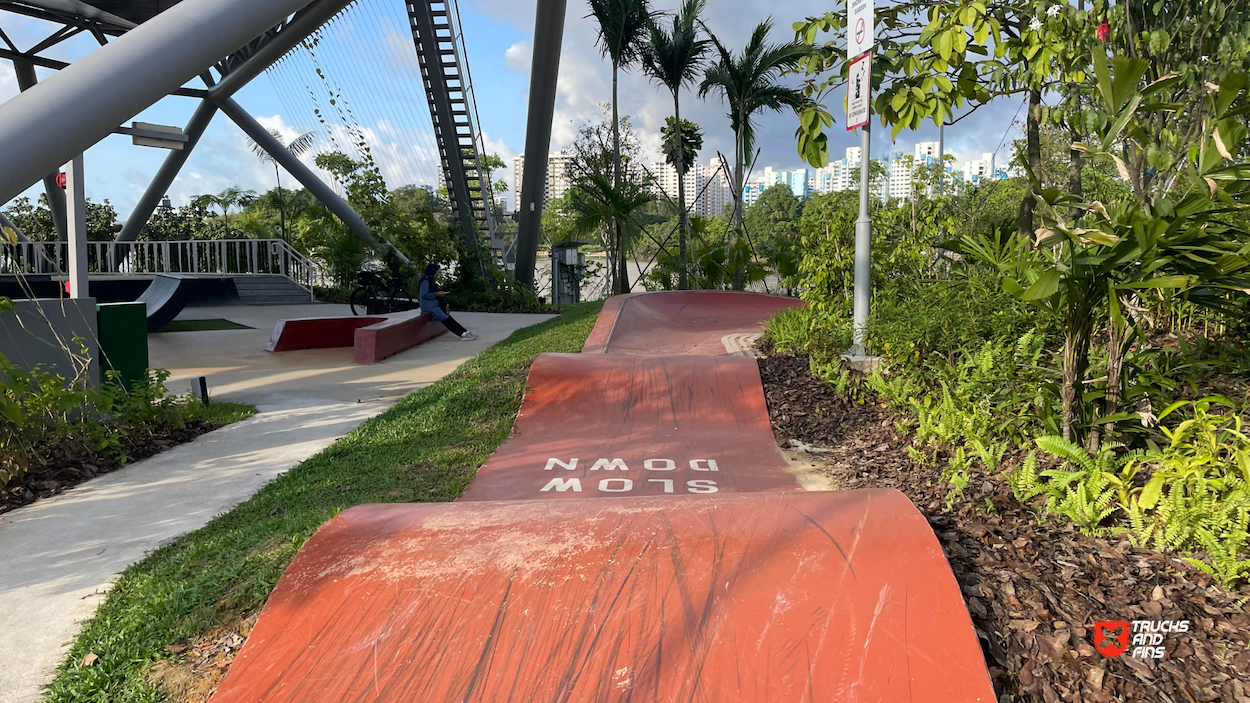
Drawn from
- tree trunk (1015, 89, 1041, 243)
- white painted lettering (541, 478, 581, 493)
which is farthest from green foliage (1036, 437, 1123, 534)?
tree trunk (1015, 89, 1041, 243)

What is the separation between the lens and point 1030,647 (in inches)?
98.4

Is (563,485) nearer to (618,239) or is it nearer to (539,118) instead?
(539,118)

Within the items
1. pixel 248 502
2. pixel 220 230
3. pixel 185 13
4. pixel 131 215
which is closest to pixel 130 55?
pixel 185 13

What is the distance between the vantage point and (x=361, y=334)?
10695mm

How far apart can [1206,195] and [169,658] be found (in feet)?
14.6

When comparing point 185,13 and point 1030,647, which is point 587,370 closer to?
point 185,13

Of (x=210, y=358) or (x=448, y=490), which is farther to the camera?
(x=210, y=358)

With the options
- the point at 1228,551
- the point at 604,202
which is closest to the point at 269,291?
the point at 604,202

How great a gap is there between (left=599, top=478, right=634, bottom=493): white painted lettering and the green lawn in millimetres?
930

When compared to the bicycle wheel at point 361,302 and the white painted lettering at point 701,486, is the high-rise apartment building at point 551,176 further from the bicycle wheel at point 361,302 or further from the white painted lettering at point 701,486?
the white painted lettering at point 701,486

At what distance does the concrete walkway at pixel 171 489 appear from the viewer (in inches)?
132

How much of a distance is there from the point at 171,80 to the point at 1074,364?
6.05m

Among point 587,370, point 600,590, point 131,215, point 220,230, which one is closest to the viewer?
point 600,590

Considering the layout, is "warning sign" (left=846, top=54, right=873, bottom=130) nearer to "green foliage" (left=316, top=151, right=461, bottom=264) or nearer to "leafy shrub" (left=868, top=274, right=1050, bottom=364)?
"leafy shrub" (left=868, top=274, right=1050, bottom=364)
